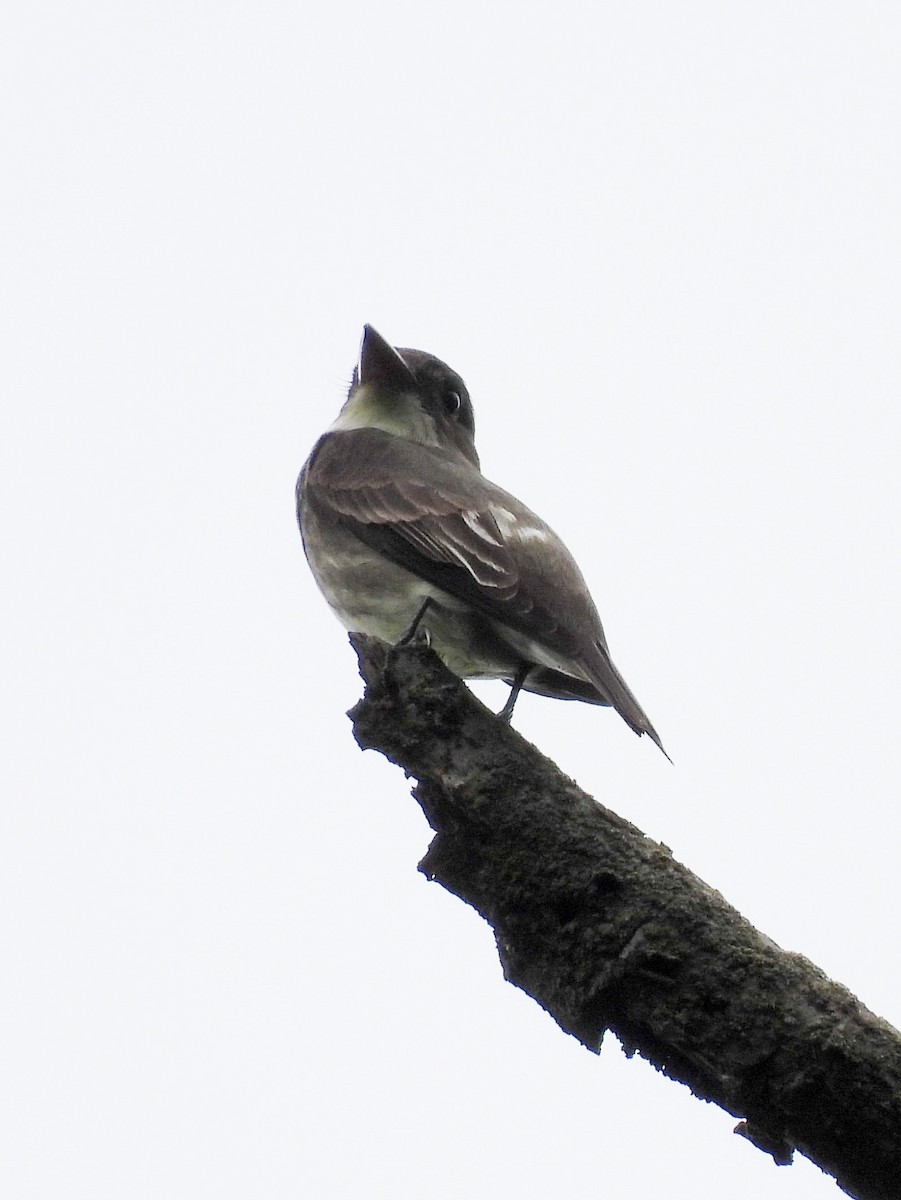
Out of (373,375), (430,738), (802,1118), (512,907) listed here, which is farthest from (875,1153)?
(373,375)

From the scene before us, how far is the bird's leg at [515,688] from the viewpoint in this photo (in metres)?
6.65

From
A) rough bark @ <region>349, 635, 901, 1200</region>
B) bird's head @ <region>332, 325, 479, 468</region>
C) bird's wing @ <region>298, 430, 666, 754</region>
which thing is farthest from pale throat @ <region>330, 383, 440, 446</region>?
rough bark @ <region>349, 635, 901, 1200</region>

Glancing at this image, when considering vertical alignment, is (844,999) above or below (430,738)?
below

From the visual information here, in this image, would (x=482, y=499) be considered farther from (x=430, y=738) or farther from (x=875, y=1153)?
(x=875, y=1153)

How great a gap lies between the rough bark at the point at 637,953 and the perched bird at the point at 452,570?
3.53 feet

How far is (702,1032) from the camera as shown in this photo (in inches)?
159

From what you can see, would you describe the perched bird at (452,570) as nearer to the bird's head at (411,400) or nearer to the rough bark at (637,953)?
the bird's head at (411,400)

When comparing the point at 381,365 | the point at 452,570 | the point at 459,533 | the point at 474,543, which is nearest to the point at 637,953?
the point at 452,570

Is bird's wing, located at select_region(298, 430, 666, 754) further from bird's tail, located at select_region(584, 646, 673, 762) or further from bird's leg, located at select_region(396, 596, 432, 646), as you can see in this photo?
bird's leg, located at select_region(396, 596, 432, 646)

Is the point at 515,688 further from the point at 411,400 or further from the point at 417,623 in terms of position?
the point at 411,400

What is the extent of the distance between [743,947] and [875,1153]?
0.66 meters

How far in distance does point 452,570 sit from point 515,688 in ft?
2.18

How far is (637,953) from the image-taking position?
4.23 m

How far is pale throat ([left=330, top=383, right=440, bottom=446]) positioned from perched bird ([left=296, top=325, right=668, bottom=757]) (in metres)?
0.47
